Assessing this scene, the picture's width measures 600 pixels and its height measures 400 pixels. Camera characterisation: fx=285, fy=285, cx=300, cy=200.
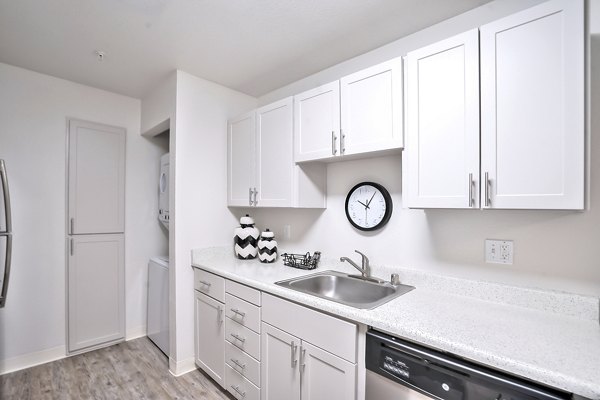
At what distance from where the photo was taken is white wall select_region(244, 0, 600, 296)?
1.20 m

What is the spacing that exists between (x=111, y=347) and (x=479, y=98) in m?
3.40

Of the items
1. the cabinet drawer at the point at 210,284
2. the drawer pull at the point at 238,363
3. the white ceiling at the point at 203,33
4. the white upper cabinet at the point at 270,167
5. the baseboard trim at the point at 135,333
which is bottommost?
the baseboard trim at the point at 135,333

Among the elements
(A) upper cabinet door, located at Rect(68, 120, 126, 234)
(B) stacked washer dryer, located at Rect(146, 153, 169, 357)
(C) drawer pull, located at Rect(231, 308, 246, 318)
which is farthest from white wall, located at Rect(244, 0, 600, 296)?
(A) upper cabinet door, located at Rect(68, 120, 126, 234)

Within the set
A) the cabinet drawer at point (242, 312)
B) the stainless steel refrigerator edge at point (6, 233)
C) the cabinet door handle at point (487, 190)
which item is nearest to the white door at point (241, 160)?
the cabinet drawer at point (242, 312)

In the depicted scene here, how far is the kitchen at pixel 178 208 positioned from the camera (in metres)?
1.68

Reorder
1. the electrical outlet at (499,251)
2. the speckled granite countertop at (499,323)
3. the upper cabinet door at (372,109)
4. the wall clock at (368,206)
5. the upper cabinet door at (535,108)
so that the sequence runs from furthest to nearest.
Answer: the wall clock at (368,206)
the upper cabinet door at (372,109)
the electrical outlet at (499,251)
the upper cabinet door at (535,108)
the speckled granite countertop at (499,323)

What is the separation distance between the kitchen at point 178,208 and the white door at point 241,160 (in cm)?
10

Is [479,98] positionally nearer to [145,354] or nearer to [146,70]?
[146,70]

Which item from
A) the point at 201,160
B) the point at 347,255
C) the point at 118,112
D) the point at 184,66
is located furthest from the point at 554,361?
the point at 118,112

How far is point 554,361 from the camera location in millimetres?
868

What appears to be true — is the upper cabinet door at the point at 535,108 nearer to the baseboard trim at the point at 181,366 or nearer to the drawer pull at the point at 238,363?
the drawer pull at the point at 238,363

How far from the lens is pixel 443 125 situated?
1.30 meters

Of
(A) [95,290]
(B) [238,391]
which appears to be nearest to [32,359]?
(A) [95,290]

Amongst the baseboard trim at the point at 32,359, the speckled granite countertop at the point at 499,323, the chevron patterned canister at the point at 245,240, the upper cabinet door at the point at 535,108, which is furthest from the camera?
the chevron patterned canister at the point at 245,240
